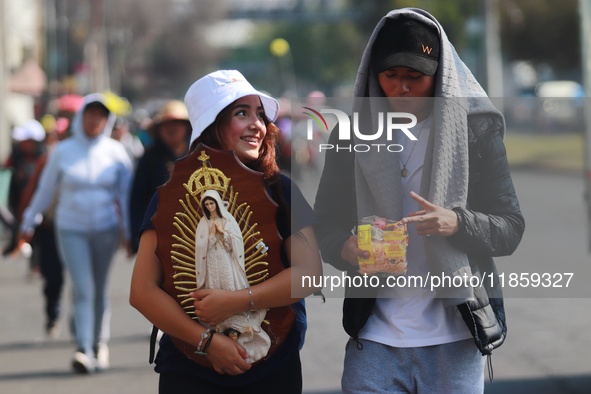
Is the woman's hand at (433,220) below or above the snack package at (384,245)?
above

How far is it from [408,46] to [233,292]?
0.91 meters

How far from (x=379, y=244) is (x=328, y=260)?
0.91 feet

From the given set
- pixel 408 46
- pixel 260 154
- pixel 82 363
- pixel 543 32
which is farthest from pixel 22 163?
pixel 543 32

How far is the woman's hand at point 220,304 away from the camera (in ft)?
11.7

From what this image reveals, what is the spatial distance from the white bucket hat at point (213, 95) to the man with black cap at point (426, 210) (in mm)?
337

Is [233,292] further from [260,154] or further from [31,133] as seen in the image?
[31,133]

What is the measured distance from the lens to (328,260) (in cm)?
380

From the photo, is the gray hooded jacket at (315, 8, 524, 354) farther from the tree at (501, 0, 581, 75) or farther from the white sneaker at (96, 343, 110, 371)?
the tree at (501, 0, 581, 75)

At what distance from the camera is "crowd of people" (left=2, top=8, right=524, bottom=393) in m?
3.60

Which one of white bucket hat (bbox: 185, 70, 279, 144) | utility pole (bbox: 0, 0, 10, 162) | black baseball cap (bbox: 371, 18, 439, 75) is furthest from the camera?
utility pole (bbox: 0, 0, 10, 162)

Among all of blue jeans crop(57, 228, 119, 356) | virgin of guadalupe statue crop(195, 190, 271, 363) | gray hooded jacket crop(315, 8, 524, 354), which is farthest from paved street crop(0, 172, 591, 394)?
virgin of guadalupe statue crop(195, 190, 271, 363)

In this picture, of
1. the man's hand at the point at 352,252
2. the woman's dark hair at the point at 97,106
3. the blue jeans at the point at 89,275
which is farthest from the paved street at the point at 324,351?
the man's hand at the point at 352,252

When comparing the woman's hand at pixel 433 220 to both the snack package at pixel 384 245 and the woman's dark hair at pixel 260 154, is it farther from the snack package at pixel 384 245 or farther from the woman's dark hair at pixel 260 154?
the woman's dark hair at pixel 260 154

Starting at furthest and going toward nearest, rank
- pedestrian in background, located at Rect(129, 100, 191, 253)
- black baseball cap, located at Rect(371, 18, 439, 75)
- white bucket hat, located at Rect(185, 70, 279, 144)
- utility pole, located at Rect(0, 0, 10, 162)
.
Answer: utility pole, located at Rect(0, 0, 10, 162)
pedestrian in background, located at Rect(129, 100, 191, 253)
white bucket hat, located at Rect(185, 70, 279, 144)
black baseball cap, located at Rect(371, 18, 439, 75)
